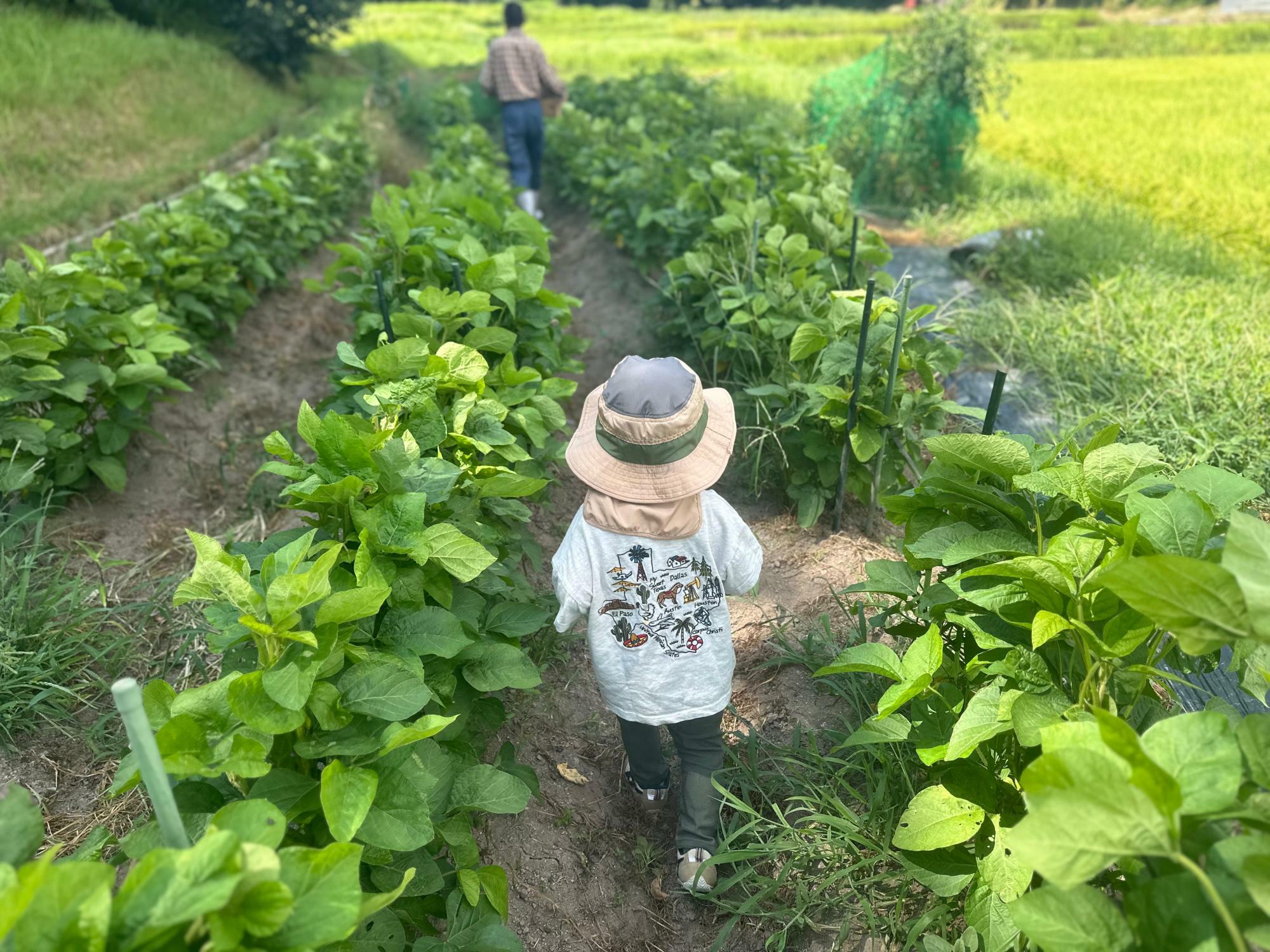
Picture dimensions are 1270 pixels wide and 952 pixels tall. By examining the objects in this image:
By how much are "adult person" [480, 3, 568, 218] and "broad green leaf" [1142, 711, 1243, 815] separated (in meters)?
7.85

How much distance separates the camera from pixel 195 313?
4.63 meters

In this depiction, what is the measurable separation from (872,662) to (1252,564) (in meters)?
0.79

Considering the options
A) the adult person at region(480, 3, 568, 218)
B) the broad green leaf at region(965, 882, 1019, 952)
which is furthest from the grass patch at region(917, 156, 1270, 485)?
the adult person at region(480, 3, 568, 218)

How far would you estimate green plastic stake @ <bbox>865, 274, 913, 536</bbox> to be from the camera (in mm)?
2913

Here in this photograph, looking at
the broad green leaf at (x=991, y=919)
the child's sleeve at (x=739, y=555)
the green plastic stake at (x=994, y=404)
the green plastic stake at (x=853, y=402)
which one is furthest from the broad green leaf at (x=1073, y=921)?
Result: the green plastic stake at (x=853, y=402)

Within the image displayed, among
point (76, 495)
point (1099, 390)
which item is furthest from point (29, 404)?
point (1099, 390)

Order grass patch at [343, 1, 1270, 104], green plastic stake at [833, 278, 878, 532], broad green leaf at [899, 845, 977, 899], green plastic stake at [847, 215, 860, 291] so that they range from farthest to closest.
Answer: grass patch at [343, 1, 1270, 104]
green plastic stake at [847, 215, 860, 291]
green plastic stake at [833, 278, 878, 532]
broad green leaf at [899, 845, 977, 899]

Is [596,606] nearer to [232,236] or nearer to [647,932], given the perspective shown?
[647,932]

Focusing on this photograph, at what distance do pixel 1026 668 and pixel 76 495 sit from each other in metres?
3.74

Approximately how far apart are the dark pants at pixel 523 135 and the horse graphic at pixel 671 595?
689cm

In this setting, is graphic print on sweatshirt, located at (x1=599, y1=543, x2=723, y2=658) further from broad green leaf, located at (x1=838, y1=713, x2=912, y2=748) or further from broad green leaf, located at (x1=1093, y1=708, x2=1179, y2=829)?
broad green leaf, located at (x1=1093, y1=708, x2=1179, y2=829)

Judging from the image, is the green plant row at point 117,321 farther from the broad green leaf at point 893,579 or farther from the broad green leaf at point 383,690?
the broad green leaf at point 893,579

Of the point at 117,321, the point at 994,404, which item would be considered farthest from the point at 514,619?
the point at 117,321

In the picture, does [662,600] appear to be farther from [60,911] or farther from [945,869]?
[60,911]
